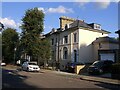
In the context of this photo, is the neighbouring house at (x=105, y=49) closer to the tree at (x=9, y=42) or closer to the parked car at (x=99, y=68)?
the parked car at (x=99, y=68)

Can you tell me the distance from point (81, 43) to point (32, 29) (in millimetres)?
10094

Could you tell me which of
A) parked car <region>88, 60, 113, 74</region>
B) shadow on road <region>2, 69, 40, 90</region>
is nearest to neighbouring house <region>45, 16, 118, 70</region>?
parked car <region>88, 60, 113, 74</region>

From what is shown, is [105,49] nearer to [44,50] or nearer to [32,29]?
[44,50]

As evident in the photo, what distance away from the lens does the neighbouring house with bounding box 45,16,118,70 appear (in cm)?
4603

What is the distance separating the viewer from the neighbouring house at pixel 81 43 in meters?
46.0

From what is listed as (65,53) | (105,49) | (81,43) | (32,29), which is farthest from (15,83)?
(32,29)

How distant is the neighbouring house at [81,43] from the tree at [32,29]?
13.7 feet

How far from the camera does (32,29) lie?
50906 millimetres

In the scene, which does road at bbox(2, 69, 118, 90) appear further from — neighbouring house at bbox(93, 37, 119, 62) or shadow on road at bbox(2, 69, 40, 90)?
neighbouring house at bbox(93, 37, 119, 62)

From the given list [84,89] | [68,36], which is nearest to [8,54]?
[68,36]

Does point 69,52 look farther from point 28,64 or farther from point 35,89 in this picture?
point 35,89

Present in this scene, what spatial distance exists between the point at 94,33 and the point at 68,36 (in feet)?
14.9

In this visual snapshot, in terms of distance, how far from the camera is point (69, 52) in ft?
158

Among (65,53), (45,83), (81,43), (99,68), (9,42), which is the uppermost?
(9,42)
